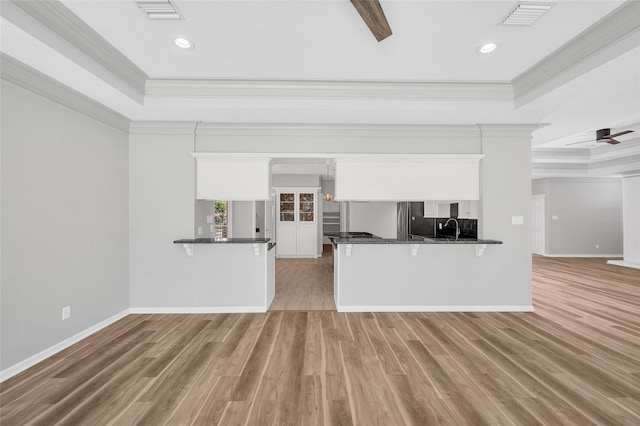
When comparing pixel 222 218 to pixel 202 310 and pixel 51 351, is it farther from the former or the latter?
pixel 51 351

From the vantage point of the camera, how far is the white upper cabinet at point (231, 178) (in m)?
3.84

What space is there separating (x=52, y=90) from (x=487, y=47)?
395 centimetres

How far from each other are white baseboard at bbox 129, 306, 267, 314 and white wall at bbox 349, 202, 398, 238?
5.66 meters

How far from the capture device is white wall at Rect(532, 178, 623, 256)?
8.76 meters

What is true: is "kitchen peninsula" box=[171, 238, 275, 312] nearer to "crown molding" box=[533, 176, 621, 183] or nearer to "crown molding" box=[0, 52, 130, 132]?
"crown molding" box=[0, 52, 130, 132]

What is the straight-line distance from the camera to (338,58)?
104 inches

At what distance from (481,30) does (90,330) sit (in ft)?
15.6

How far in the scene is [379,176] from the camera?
3.90 meters

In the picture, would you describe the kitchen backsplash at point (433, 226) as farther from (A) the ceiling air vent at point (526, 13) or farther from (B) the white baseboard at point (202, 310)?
(B) the white baseboard at point (202, 310)

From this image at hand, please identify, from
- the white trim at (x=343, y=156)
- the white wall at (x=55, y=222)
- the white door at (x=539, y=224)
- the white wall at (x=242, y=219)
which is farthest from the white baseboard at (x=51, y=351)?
the white door at (x=539, y=224)

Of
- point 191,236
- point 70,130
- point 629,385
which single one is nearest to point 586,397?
point 629,385

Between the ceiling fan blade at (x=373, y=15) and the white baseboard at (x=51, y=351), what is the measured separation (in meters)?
3.74

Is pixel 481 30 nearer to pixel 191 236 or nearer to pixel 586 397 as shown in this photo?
pixel 586 397

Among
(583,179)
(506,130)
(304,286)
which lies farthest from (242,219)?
(583,179)
